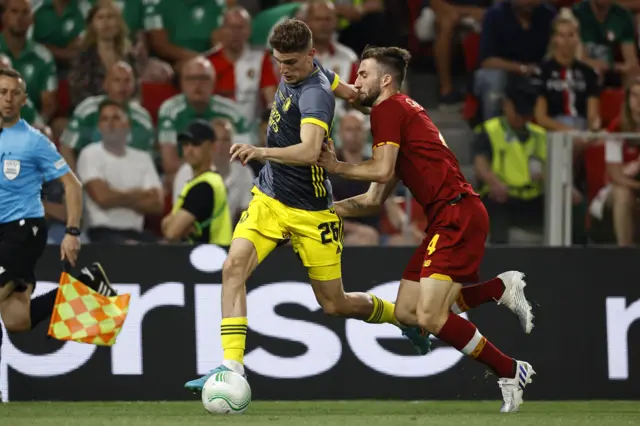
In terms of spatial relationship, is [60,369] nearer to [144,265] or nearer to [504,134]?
[144,265]

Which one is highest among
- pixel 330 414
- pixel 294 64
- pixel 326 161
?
pixel 294 64

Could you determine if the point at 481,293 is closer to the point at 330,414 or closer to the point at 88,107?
the point at 330,414

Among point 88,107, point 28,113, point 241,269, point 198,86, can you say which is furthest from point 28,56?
point 241,269

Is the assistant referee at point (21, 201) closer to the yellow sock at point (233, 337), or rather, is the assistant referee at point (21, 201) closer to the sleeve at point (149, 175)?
the sleeve at point (149, 175)

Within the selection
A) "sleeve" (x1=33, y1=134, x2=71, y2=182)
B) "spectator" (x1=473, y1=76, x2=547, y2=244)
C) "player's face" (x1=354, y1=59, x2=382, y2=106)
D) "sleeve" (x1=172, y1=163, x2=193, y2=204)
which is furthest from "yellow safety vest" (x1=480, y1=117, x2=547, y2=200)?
"sleeve" (x1=33, y1=134, x2=71, y2=182)

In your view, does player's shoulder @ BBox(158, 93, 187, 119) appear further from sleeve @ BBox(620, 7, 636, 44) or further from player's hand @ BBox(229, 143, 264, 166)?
sleeve @ BBox(620, 7, 636, 44)

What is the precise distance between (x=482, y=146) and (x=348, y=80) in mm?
2324

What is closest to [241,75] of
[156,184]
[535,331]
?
[156,184]

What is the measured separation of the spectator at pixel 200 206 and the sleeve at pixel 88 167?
25.2 inches

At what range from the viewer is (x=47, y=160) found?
8906 millimetres

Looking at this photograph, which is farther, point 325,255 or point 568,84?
point 568,84

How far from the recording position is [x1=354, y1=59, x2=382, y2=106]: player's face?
8.01 meters

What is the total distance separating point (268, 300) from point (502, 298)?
2.03 metres

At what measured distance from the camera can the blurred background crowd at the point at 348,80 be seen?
32.6 feet
